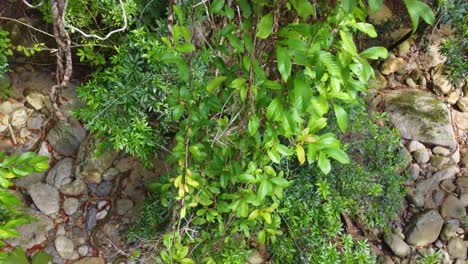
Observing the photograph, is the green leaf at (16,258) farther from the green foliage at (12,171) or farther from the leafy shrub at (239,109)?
the green foliage at (12,171)

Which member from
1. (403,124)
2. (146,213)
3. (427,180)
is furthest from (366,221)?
(146,213)

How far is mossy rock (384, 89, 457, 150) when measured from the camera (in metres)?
3.35

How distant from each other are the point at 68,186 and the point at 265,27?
2256mm

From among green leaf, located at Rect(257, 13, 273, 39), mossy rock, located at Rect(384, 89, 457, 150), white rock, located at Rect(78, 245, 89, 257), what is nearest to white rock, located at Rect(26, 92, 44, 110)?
white rock, located at Rect(78, 245, 89, 257)

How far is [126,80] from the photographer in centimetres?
229

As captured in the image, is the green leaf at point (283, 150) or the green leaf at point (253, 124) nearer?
the green leaf at point (253, 124)

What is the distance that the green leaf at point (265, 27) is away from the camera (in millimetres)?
1186

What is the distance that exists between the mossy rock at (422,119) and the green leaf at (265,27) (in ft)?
8.26

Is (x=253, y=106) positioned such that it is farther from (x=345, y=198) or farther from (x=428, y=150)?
(x=428, y=150)

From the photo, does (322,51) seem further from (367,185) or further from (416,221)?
(416,221)

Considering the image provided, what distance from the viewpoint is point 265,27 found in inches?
46.9

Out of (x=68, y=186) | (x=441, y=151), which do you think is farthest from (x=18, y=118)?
(x=441, y=151)

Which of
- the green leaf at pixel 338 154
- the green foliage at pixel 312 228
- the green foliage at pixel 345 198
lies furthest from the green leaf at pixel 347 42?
the green foliage at pixel 312 228

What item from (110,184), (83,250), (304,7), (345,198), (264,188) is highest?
(304,7)
